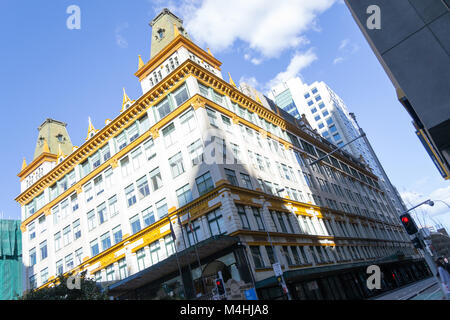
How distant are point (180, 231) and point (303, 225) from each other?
680 inches

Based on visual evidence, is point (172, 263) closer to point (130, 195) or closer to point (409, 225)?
point (130, 195)

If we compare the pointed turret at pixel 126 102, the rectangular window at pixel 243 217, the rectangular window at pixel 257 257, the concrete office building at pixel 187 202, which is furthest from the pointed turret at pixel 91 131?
the rectangular window at pixel 257 257

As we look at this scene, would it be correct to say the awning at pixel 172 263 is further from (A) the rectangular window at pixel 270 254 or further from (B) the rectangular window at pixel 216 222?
(A) the rectangular window at pixel 270 254

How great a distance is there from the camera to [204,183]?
35.1m

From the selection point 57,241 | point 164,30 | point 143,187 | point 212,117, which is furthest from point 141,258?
point 164,30

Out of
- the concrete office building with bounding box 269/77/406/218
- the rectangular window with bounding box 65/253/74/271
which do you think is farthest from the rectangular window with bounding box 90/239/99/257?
the concrete office building with bounding box 269/77/406/218

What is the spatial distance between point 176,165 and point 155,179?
369 centimetres

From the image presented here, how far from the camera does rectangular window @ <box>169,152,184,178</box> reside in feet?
124

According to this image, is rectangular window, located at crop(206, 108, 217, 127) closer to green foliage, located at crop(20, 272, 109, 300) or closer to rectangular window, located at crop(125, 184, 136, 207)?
rectangular window, located at crop(125, 184, 136, 207)

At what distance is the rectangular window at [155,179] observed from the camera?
39531 mm

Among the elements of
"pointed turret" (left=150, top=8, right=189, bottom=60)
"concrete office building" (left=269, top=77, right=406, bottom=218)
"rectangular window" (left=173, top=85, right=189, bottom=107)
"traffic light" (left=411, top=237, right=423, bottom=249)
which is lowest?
"traffic light" (left=411, top=237, right=423, bottom=249)

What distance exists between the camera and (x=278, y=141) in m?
52.2

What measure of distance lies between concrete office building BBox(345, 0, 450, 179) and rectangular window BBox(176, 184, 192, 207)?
24.4m
